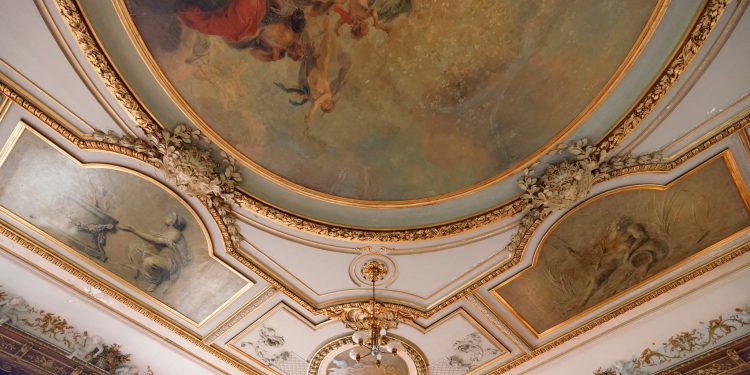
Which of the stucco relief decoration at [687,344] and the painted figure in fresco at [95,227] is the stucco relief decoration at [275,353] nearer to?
the painted figure in fresco at [95,227]

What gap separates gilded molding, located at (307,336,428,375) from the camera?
895 cm

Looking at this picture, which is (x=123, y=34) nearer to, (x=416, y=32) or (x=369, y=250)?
(x=416, y=32)

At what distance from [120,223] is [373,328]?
430cm

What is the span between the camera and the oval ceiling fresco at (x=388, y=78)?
6.08 meters

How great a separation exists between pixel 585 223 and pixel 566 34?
295cm

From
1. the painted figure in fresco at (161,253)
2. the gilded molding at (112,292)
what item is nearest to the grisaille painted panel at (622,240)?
the gilded molding at (112,292)

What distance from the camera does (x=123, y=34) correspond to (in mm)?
5695

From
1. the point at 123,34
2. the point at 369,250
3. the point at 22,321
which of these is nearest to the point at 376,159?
the point at 369,250

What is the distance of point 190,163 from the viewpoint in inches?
258

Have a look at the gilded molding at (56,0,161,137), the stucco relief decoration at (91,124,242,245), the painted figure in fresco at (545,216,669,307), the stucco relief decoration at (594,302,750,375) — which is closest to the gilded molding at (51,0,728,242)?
the gilded molding at (56,0,161,137)

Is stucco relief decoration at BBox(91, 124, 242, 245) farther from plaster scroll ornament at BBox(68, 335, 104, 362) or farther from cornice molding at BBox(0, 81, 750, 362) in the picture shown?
plaster scroll ornament at BBox(68, 335, 104, 362)

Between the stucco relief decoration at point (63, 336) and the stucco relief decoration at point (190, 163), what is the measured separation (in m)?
3.02

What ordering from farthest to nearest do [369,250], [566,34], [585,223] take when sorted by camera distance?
[369,250] < [585,223] < [566,34]

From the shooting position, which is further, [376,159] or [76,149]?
[376,159]
